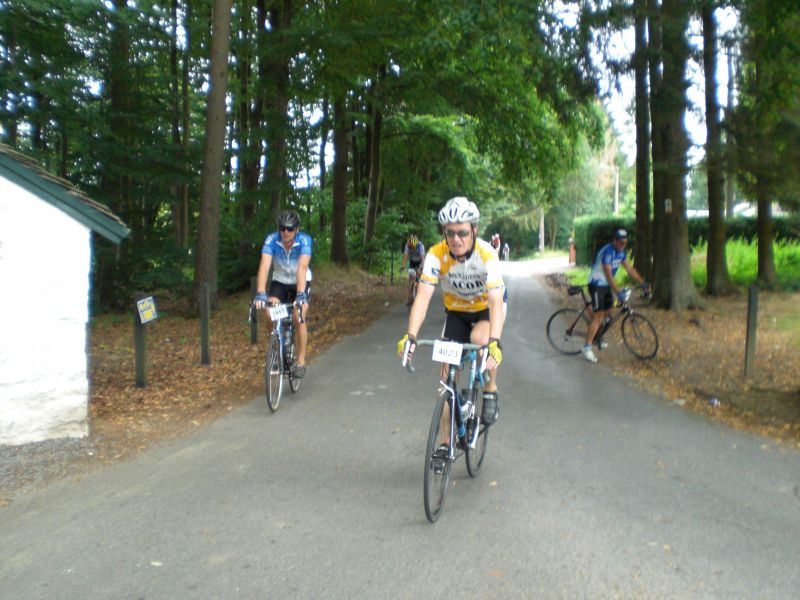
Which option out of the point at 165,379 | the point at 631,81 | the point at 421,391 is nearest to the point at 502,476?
the point at 421,391

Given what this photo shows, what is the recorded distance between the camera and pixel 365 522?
493 centimetres

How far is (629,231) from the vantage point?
31766 millimetres

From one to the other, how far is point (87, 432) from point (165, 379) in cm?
291

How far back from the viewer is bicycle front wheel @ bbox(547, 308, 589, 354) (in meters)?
12.3

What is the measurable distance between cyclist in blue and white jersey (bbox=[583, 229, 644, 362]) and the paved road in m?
3.33

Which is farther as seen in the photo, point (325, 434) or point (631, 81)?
point (631, 81)

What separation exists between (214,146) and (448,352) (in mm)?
10278

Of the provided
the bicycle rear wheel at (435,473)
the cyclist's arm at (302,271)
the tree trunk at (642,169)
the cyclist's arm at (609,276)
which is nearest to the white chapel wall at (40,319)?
the cyclist's arm at (302,271)

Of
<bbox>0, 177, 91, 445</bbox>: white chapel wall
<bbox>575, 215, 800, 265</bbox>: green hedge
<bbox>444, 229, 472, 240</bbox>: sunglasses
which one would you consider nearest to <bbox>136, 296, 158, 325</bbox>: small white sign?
<bbox>0, 177, 91, 445</bbox>: white chapel wall

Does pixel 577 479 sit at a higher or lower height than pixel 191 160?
lower

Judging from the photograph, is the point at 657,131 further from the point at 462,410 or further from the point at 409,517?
the point at 409,517

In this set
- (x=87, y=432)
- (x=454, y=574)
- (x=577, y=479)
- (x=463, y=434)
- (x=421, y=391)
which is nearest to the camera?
(x=454, y=574)

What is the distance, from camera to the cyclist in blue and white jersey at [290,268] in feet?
27.9

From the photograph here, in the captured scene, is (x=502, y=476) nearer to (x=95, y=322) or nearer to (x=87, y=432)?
(x=87, y=432)
